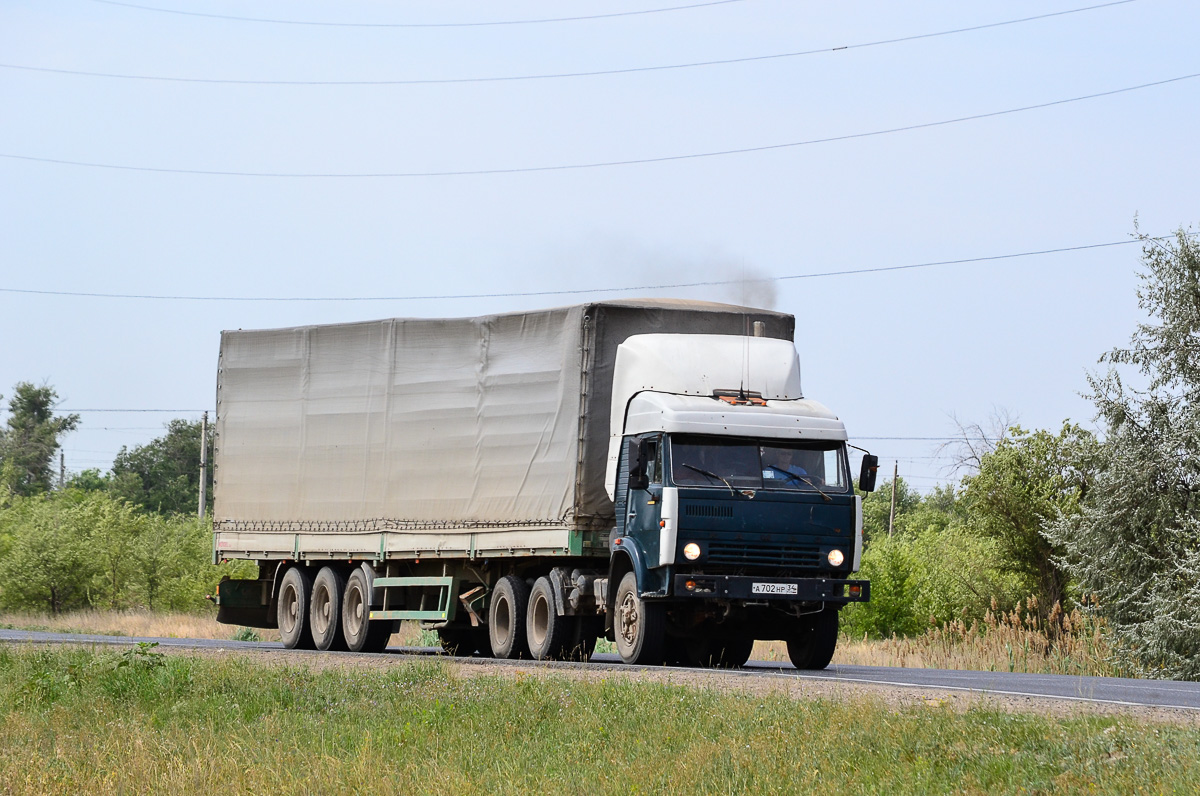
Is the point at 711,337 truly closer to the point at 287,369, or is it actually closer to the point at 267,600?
the point at 287,369

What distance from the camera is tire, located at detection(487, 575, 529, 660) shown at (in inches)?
814

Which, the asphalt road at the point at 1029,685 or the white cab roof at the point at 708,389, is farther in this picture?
the white cab roof at the point at 708,389

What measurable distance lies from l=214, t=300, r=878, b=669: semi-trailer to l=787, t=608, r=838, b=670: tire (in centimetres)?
3

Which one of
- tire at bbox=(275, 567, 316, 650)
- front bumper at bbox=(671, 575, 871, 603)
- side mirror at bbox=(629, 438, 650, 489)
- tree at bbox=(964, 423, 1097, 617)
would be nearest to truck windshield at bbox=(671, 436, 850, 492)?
side mirror at bbox=(629, 438, 650, 489)

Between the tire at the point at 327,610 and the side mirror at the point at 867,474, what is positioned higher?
the side mirror at the point at 867,474

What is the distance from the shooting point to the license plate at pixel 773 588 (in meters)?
17.9

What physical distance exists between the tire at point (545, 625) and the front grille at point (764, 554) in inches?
108

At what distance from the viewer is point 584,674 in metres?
15.9

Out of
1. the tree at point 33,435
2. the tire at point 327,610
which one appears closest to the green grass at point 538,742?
the tire at point 327,610

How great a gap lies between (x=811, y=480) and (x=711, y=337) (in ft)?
7.82

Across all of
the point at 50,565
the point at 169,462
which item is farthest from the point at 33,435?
the point at 50,565

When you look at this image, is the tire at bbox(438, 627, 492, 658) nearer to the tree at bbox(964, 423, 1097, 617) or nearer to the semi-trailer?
the semi-trailer

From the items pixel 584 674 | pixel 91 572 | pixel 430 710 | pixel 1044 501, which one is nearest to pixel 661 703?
pixel 430 710

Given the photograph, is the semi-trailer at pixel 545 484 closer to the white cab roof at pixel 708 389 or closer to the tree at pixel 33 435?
the white cab roof at pixel 708 389
